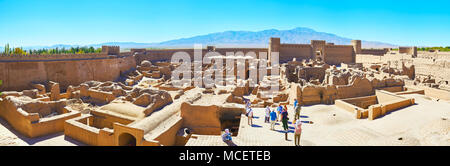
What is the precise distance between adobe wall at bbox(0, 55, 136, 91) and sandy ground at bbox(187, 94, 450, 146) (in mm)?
19513

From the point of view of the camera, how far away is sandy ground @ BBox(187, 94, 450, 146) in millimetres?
9039

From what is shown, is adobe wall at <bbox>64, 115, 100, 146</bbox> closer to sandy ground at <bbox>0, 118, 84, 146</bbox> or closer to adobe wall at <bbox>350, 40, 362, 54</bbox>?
sandy ground at <bbox>0, 118, 84, 146</bbox>

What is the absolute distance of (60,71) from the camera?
83.1 ft

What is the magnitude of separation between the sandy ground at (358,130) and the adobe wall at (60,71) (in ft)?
64.0

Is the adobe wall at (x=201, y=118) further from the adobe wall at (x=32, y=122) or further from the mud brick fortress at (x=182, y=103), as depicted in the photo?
the adobe wall at (x=32, y=122)

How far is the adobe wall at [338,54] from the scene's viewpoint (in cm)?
3841

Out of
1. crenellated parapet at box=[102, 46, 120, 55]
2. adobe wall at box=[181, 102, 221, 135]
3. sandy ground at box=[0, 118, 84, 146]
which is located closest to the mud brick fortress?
adobe wall at box=[181, 102, 221, 135]

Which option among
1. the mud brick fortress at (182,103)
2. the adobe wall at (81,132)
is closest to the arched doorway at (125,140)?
the mud brick fortress at (182,103)

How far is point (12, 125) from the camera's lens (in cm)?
1366

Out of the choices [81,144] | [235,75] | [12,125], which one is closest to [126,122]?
[81,144]

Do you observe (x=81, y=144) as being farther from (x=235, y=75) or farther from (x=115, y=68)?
(x=115, y=68)

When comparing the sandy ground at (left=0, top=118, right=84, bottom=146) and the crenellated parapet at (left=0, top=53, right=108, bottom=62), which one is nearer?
the sandy ground at (left=0, top=118, right=84, bottom=146)

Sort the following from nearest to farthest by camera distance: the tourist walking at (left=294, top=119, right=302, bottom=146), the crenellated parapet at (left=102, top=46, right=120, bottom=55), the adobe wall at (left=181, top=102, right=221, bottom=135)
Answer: the tourist walking at (left=294, top=119, right=302, bottom=146) → the adobe wall at (left=181, top=102, right=221, bottom=135) → the crenellated parapet at (left=102, top=46, right=120, bottom=55)
